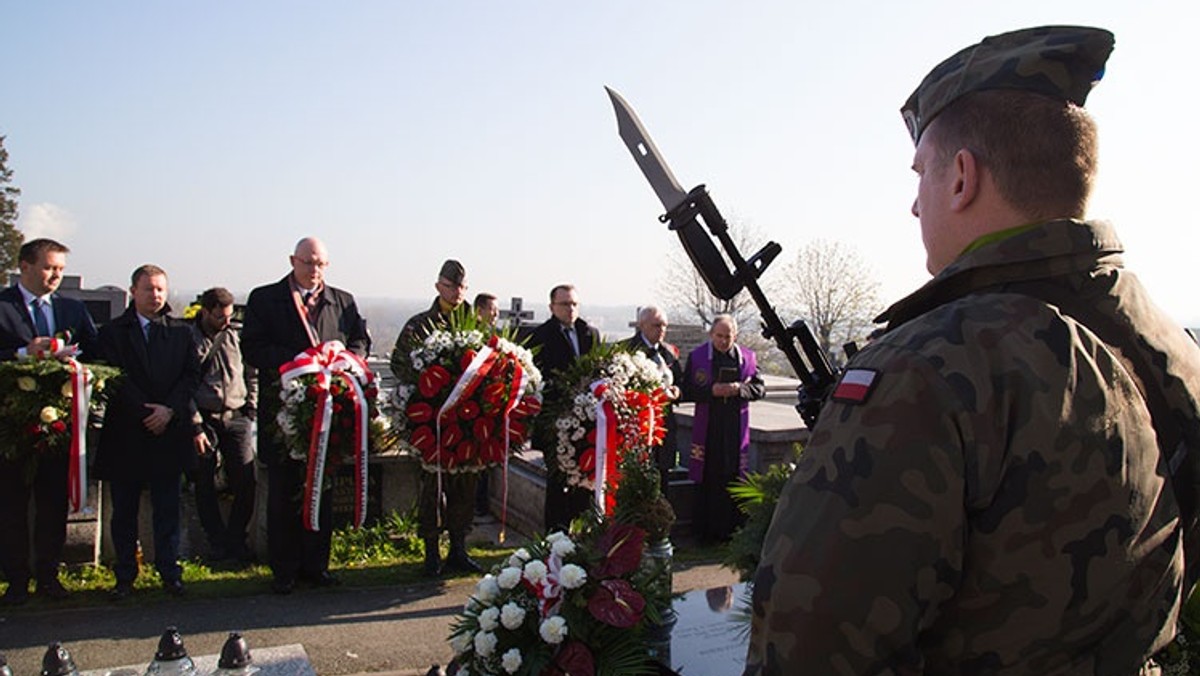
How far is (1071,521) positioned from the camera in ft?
4.78

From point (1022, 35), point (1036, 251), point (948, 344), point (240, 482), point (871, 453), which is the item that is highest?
point (1022, 35)

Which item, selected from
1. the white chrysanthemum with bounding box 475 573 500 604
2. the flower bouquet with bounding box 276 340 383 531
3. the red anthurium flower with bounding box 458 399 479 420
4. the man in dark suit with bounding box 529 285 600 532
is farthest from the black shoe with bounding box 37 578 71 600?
the white chrysanthemum with bounding box 475 573 500 604

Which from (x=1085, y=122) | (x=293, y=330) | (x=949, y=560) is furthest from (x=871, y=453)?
(x=293, y=330)

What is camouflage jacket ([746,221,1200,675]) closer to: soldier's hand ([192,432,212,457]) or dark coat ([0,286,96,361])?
soldier's hand ([192,432,212,457])

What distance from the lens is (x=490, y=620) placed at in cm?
304

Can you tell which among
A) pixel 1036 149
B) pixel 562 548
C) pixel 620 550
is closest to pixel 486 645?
pixel 562 548

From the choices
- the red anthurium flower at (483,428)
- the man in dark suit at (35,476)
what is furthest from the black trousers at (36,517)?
the red anthurium flower at (483,428)

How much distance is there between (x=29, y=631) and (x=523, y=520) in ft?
15.0

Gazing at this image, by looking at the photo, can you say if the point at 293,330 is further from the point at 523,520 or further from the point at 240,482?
the point at 523,520

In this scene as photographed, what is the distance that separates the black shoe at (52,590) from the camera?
6.25 m

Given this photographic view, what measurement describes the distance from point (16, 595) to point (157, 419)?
152cm

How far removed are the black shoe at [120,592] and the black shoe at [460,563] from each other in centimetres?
232

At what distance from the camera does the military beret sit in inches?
298

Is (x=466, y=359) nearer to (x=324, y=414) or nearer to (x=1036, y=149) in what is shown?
(x=324, y=414)
